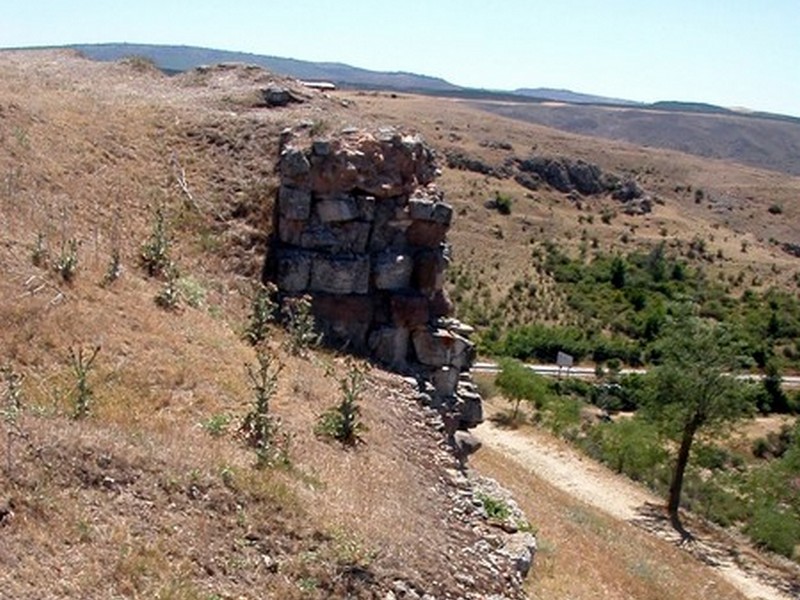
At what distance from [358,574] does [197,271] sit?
8469 millimetres

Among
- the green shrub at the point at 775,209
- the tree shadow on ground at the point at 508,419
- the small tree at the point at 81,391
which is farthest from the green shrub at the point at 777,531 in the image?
the green shrub at the point at 775,209

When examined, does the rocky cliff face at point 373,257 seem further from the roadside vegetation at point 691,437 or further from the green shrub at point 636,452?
the green shrub at point 636,452

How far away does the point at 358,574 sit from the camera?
8.53 meters

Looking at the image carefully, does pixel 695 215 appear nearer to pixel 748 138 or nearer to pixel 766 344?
pixel 766 344

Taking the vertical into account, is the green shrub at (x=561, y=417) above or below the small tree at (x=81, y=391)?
below

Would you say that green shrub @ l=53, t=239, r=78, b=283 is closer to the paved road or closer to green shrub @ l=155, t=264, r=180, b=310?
green shrub @ l=155, t=264, r=180, b=310

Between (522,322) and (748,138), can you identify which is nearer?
(522,322)

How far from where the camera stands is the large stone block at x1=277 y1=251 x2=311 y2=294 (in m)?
16.2

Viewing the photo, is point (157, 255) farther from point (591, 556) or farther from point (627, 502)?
point (627, 502)

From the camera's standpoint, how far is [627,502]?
2508 centimetres

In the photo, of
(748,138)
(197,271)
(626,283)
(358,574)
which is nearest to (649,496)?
(197,271)

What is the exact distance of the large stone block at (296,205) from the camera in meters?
16.6

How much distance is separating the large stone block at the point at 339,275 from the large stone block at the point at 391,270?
0.21 m

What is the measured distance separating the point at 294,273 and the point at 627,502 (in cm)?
1324
